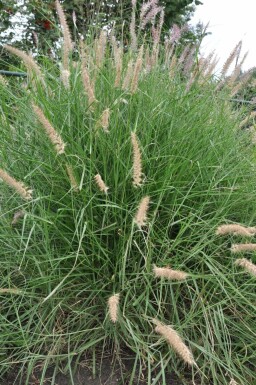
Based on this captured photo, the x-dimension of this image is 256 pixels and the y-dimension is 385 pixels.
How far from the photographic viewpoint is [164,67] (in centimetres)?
256

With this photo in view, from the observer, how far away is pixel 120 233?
1.80m

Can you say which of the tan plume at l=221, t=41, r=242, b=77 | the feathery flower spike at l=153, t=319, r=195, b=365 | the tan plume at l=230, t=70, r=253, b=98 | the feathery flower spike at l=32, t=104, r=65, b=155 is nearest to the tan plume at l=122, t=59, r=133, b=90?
the feathery flower spike at l=32, t=104, r=65, b=155

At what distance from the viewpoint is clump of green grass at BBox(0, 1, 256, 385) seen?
168 centimetres

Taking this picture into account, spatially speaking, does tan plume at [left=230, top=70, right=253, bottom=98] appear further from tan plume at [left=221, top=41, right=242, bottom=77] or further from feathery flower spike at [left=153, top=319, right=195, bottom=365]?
feathery flower spike at [left=153, top=319, right=195, bottom=365]

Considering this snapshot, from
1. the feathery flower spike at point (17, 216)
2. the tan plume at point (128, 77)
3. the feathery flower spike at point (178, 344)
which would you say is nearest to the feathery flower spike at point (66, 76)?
the tan plume at point (128, 77)

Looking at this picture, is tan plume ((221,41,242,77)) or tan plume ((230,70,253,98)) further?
tan plume ((230,70,253,98))

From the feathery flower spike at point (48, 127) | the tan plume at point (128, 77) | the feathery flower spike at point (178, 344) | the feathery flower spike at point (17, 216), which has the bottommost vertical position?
the feathery flower spike at point (17, 216)

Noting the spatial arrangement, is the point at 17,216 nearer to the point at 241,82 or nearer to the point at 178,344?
the point at 178,344

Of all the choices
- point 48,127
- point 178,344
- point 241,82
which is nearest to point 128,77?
point 48,127

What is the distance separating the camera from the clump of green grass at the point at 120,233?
1681 mm

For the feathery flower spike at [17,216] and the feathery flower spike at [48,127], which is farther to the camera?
the feathery flower spike at [17,216]

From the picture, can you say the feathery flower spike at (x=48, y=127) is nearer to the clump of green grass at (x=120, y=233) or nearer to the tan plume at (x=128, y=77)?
the clump of green grass at (x=120, y=233)

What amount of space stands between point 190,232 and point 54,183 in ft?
2.11

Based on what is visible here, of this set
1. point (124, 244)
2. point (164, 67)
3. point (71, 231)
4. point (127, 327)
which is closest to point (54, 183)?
point (71, 231)
